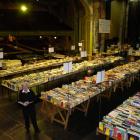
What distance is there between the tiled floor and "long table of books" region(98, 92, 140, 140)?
1.13 m

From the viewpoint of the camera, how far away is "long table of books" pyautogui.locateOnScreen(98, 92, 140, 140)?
5.20m

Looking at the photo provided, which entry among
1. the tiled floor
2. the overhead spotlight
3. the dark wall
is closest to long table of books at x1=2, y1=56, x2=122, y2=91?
the tiled floor

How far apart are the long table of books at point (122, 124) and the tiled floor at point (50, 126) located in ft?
3.69

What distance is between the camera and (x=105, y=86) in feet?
28.5

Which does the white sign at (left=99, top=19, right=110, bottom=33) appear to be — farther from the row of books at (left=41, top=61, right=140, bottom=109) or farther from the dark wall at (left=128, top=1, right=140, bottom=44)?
the row of books at (left=41, top=61, right=140, bottom=109)

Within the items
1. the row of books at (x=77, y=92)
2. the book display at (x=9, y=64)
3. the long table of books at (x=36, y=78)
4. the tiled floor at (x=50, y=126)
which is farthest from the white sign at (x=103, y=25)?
the tiled floor at (x=50, y=126)

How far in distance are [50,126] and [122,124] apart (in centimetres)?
269

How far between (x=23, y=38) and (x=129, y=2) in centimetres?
1412

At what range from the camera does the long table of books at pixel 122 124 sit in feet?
17.1

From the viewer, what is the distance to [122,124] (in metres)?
5.51

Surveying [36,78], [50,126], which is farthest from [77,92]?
[36,78]

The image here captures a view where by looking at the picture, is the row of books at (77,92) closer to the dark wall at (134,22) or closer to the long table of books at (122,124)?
the long table of books at (122,124)

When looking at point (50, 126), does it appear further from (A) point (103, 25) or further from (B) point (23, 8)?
(A) point (103, 25)

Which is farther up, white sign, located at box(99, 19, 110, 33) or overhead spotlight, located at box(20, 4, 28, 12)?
overhead spotlight, located at box(20, 4, 28, 12)
